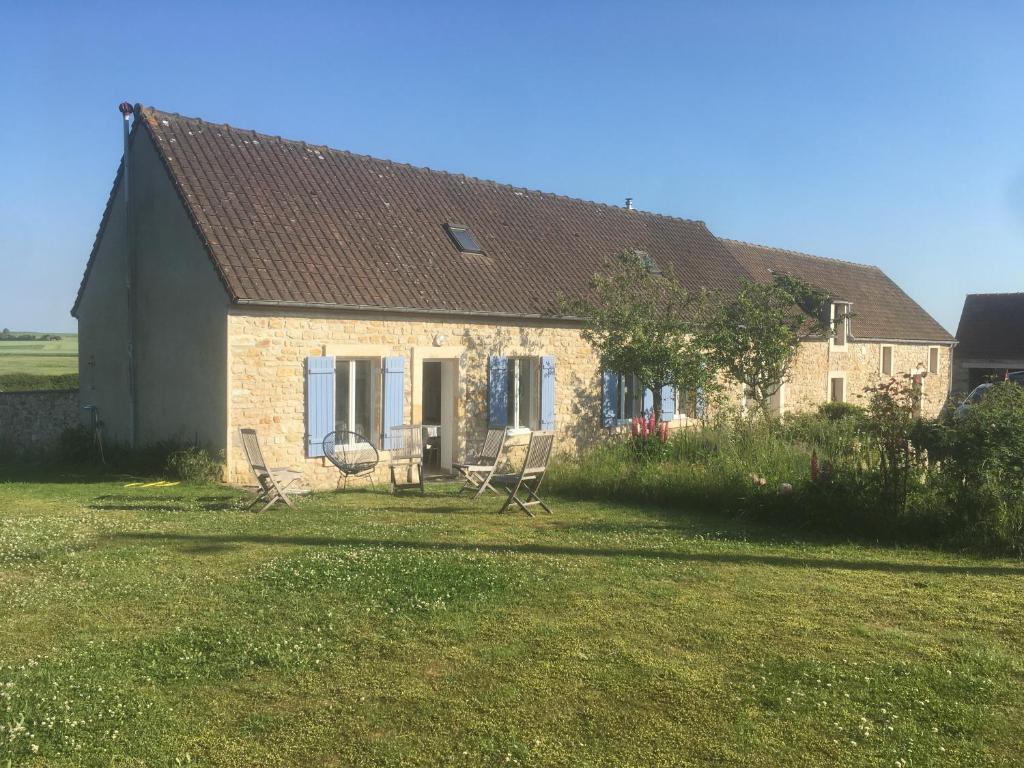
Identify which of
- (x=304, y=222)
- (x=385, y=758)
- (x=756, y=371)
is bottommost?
(x=385, y=758)

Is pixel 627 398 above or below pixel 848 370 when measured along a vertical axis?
below

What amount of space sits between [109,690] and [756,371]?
14.8 metres

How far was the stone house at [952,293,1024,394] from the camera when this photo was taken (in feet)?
113

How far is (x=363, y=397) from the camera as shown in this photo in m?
14.0

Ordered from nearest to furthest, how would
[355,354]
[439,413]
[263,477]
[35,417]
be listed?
[263,477], [355,354], [439,413], [35,417]

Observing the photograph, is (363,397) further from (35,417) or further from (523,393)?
(35,417)

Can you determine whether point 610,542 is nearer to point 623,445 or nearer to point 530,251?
point 623,445

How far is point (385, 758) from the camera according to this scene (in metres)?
3.82

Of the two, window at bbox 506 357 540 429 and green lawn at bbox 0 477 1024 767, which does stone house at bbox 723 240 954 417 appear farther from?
green lawn at bbox 0 477 1024 767

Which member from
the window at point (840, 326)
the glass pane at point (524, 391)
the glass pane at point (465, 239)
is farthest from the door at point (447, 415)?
the window at point (840, 326)

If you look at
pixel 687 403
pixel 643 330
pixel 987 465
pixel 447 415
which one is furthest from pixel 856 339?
pixel 987 465

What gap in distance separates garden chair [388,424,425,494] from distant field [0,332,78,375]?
16661 millimetres

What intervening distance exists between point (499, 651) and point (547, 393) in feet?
36.2

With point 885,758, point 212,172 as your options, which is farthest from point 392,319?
point 885,758
